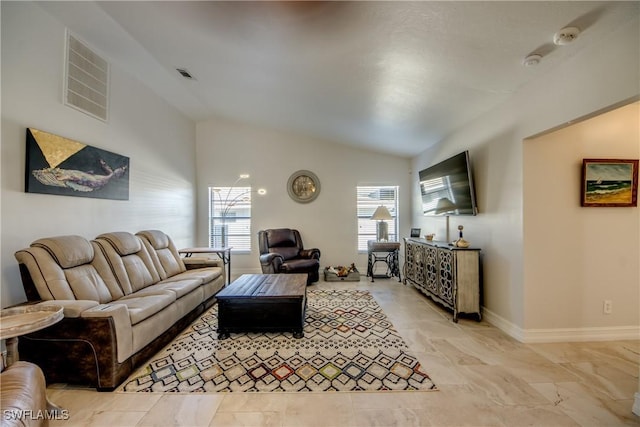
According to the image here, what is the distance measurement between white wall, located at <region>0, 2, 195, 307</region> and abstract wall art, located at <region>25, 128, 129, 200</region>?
0.22ft

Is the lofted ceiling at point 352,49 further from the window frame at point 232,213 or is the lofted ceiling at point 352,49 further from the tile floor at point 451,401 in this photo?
the tile floor at point 451,401

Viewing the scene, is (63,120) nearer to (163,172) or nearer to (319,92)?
(163,172)

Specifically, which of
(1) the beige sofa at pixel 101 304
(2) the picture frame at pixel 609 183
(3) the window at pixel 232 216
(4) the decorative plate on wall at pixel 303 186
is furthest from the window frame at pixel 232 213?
(2) the picture frame at pixel 609 183

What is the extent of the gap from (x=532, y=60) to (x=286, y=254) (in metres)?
4.30

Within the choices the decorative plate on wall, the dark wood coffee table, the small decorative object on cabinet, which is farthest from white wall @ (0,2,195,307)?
the small decorative object on cabinet

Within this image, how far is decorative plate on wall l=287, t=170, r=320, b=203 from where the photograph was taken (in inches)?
223

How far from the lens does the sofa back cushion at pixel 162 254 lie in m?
3.55

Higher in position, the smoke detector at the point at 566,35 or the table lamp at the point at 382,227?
the smoke detector at the point at 566,35

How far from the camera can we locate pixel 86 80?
3.01 metres

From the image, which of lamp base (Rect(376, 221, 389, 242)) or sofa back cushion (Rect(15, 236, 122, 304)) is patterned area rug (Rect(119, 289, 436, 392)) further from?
lamp base (Rect(376, 221, 389, 242))

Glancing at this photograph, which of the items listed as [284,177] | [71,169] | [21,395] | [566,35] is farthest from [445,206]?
[71,169]

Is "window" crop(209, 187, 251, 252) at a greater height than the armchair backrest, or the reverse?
"window" crop(209, 187, 251, 252)

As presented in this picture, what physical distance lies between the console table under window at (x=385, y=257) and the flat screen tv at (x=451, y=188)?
1.00m

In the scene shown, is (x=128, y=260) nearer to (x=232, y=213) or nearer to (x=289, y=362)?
(x=289, y=362)
